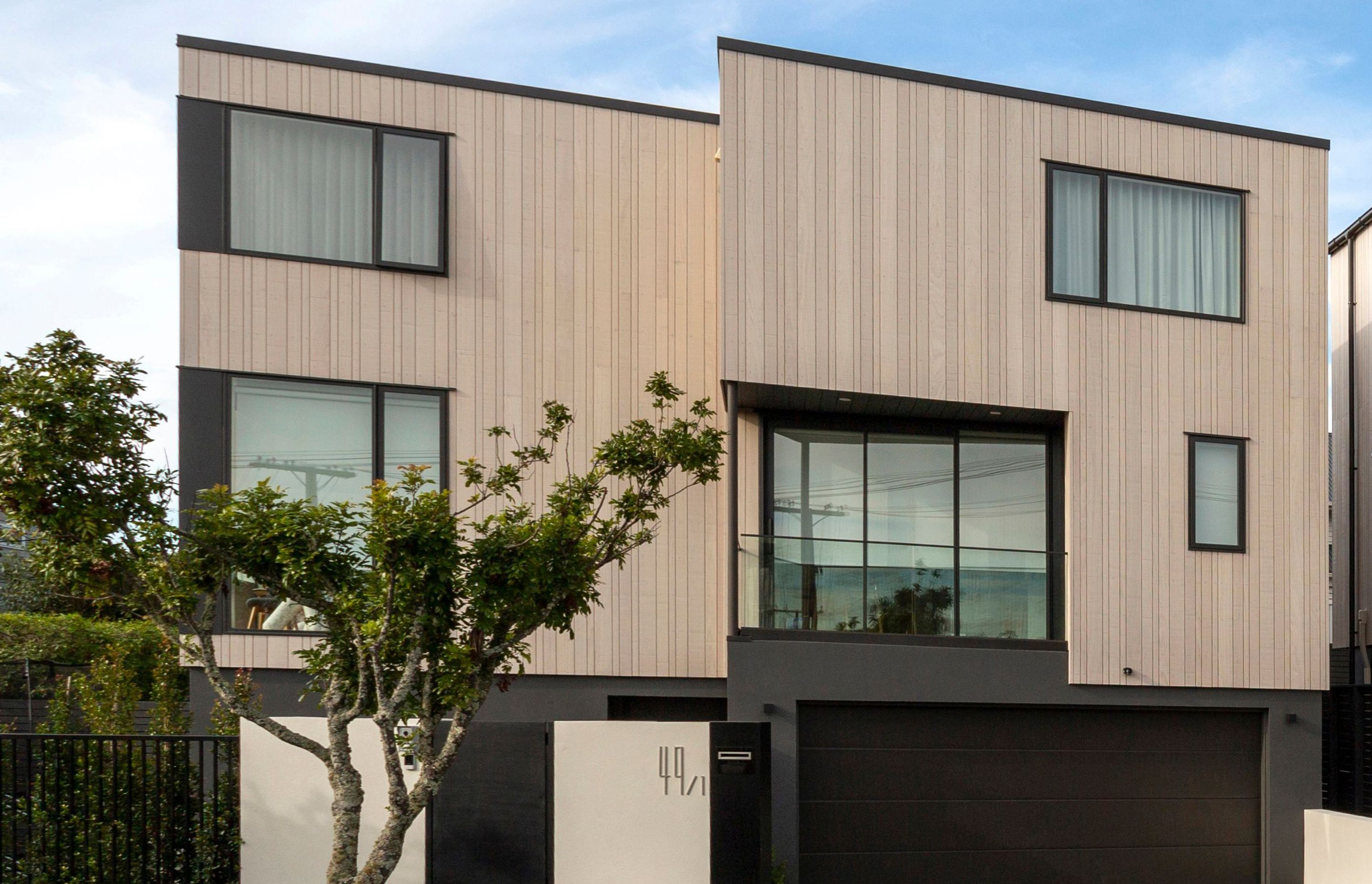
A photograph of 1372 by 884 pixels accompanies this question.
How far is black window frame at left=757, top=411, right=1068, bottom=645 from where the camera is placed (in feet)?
43.7

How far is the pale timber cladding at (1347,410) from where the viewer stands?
54.7 feet

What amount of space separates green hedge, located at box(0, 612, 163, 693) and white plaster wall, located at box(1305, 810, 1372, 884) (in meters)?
12.9

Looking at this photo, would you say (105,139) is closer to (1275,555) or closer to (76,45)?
(76,45)

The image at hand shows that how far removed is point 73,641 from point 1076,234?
42.9 feet

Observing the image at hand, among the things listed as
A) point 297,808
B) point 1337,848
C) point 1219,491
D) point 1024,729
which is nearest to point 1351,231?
point 1219,491

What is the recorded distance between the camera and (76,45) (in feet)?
36.0

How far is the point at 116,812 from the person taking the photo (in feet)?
31.9

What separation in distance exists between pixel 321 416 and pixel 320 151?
8.56 feet

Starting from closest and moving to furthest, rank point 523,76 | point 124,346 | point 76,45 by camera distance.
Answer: point 124,346
point 76,45
point 523,76

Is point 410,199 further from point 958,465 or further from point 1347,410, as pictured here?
point 1347,410

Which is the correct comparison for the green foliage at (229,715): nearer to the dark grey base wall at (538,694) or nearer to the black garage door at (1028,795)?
the dark grey base wall at (538,694)

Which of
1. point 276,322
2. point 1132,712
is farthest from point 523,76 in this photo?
point 1132,712

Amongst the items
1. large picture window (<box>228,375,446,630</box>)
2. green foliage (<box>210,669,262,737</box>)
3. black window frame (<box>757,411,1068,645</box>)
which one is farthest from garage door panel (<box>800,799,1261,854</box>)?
green foliage (<box>210,669,262,737</box>)

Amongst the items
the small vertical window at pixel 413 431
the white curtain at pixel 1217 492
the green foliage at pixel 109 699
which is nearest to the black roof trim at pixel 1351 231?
the white curtain at pixel 1217 492
